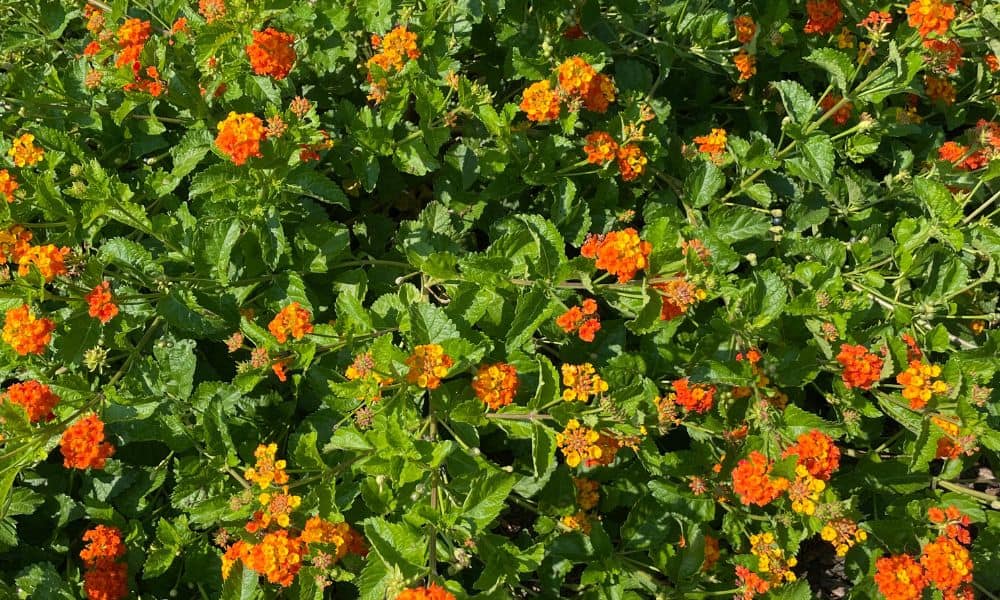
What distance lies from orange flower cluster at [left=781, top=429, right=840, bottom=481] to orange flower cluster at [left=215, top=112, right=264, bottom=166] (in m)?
2.21

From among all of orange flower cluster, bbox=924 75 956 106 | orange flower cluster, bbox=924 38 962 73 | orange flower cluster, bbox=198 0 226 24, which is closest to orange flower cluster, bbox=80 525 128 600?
orange flower cluster, bbox=198 0 226 24

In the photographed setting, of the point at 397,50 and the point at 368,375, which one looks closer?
the point at 368,375

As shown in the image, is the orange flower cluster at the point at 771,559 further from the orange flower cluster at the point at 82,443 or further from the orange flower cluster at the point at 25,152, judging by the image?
the orange flower cluster at the point at 25,152

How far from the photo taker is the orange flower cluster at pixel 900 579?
2596mm

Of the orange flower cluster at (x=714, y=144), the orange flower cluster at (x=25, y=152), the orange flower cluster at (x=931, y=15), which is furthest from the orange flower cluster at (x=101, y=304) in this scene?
the orange flower cluster at (x=931, y=15)

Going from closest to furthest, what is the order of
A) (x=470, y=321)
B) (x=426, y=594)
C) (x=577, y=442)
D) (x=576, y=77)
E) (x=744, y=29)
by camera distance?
1. (x=426, y=594)
2. (x=577, y=442)
3. (x=470, y=321)
4. (x=576, y=77)
5. (x=744, y=29)

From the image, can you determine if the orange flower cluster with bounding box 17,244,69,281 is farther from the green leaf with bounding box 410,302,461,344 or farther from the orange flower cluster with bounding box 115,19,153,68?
the green leaf with bounding box 410,302,461,344

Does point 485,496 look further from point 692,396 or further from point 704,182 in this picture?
point 704,182

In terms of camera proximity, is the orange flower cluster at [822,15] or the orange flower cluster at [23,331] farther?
the orange flower cluster at [822,15]

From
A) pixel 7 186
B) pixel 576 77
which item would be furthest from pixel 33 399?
pixel 576 77

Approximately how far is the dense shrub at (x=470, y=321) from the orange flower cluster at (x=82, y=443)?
1 cm

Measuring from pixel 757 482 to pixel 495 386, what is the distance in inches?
39.2

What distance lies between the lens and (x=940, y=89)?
12.7ft

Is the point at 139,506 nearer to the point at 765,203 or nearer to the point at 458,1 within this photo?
the point at 458,1
